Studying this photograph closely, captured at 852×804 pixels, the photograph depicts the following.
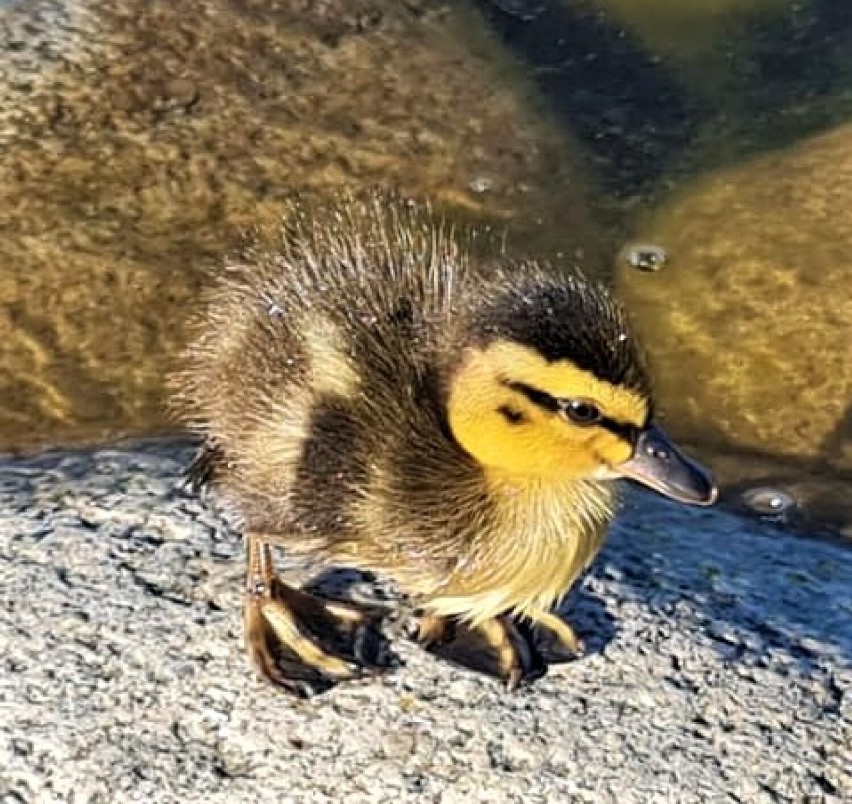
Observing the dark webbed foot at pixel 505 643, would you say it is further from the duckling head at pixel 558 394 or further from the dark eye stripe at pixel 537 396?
the dark eye stripe at pixel 537 396

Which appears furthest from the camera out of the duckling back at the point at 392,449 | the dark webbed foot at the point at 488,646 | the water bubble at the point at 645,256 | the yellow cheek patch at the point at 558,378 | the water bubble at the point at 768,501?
the water bubble at the point at 645,256

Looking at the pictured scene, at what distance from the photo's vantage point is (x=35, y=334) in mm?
5645

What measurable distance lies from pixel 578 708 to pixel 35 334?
2281mm

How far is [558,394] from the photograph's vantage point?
367cm

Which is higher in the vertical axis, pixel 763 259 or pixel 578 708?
pixel 763 259

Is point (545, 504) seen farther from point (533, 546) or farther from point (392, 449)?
point (392, 449)

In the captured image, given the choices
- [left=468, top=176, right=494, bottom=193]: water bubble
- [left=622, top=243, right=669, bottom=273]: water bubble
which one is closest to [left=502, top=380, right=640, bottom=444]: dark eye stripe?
[left=622, top=243, right=669, bottom=273]: water bubble

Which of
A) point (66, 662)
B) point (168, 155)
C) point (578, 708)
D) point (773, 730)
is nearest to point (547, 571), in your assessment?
point (578, 708)

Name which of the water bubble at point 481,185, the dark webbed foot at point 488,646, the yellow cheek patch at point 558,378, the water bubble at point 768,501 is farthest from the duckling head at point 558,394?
the water bubble at point 481,185

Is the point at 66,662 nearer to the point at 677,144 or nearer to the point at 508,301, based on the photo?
the point at 508,301

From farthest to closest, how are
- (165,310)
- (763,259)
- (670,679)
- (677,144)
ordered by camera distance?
(677,144)
(763,259)
(165,310)
(670,679)

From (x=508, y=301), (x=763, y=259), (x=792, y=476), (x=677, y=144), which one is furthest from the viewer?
(x=677, y=144)

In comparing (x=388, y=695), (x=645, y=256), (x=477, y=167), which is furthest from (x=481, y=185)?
(x=388, y=695)

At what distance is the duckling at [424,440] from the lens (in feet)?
12.2
